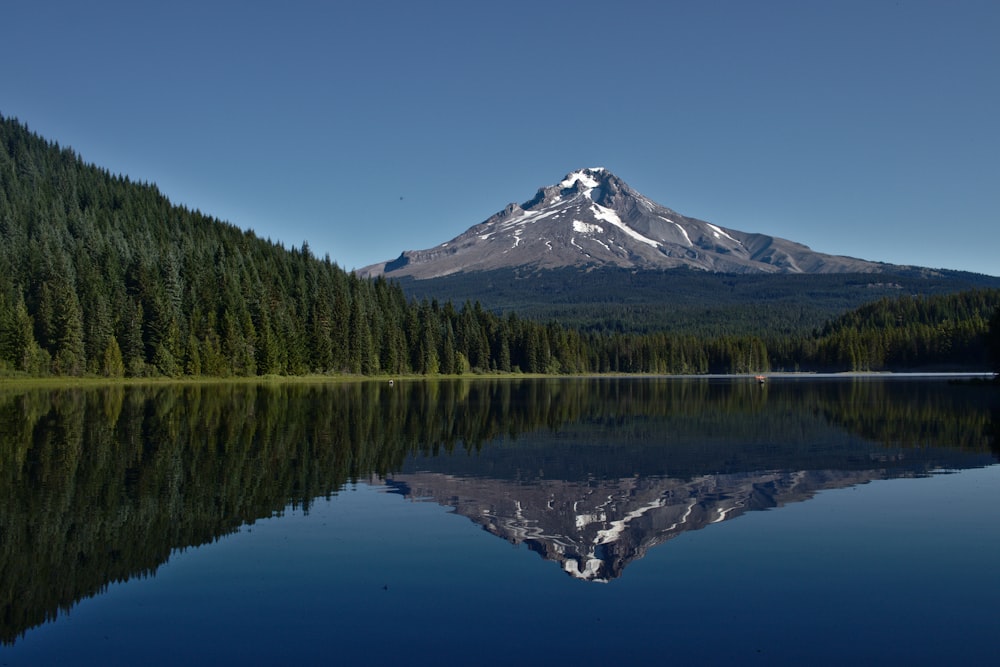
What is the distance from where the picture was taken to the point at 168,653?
1315cm

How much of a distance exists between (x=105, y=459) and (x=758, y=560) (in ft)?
85.6

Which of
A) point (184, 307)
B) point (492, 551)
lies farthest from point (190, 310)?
point (492, 551)

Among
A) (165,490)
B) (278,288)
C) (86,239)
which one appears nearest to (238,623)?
(165,490)

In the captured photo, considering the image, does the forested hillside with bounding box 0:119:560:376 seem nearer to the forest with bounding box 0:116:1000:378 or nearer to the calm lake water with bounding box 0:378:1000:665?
the forest with bounding box 0:116:1000:378

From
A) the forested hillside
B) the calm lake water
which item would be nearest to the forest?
the forested hillside

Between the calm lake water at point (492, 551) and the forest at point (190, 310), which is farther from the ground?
the forest at point (190, 310)

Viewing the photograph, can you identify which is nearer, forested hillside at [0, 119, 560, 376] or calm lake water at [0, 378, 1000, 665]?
calm lake water at [0, 378, 1000, 665]

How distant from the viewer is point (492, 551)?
19.8 m

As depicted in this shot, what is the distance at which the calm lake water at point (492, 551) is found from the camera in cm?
1361

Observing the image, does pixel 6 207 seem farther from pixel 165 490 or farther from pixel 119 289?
pixel 165 490

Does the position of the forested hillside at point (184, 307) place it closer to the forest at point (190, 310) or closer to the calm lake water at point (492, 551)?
the forest at point (190, 310)

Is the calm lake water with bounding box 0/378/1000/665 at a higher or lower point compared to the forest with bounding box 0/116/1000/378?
lower

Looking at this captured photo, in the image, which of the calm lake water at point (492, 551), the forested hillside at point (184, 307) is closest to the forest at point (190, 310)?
the forested hillside at point (184, 307)

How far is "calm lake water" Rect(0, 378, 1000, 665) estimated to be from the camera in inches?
536
